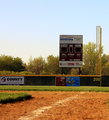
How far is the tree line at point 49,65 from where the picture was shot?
63.5 meters

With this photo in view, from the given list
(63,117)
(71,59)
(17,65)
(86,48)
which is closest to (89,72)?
(86,48)

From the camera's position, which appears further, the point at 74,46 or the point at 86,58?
the point at 86,58

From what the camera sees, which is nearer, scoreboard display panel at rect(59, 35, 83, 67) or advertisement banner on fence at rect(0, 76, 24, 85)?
scoreboard display panel at rect(59, 35, 83, 67)

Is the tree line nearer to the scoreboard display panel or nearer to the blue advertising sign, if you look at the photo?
the blue advertising sign

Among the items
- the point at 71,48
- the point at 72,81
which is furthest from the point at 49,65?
the point at 71,48

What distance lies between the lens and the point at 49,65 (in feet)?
250

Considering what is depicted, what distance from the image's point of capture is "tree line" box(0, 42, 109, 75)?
6353cm

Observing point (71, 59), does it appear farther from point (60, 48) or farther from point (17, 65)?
point (17, 65)

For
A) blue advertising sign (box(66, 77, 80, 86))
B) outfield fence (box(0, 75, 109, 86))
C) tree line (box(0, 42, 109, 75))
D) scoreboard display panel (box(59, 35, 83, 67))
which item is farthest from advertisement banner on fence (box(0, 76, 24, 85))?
tree line (box(0, 42, 109, 75))

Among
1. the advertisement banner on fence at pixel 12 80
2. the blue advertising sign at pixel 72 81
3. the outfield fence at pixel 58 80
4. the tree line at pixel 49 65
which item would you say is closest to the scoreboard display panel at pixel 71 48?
the blue advertising sign at pixel 72 81

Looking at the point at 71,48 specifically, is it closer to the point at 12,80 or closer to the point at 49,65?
the point at 12,80

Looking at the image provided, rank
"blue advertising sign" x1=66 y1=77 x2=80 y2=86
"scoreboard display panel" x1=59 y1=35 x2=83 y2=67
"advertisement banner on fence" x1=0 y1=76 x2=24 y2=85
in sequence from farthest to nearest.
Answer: "advertisement banner on fence" x1=0 y1=76 x2=24 y2=85, "blue advertising sign" x1=66 y1=77 x2=80 y2=86, "scoreboard display panel" x1=59 y1=35 x2=83 y2=67

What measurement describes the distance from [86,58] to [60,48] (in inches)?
1098

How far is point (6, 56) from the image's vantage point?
81.6 m
